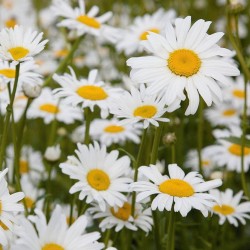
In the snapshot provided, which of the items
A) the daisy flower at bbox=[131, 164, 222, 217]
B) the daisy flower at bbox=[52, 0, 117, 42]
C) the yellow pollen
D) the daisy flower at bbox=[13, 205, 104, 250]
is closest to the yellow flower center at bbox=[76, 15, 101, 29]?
the daisy flower at bbox=[52, 0, 117, 42]

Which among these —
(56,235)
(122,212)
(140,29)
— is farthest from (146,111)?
(140,29)

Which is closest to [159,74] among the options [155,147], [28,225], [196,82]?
[196,82]

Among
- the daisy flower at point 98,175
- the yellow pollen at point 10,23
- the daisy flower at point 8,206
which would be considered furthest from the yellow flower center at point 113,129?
the yellow pollen at point 10,23

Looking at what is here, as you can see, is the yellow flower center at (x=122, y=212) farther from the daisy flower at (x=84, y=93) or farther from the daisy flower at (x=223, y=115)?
the daisy flower at (x=223, y=115)

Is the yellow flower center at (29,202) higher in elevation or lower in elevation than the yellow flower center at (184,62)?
lower

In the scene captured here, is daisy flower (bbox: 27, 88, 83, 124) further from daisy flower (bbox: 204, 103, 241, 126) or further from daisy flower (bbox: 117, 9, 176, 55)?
daisy flower (bbox: 204, 103, 241, 126)

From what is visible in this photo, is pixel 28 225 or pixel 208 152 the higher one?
pixel 208 152

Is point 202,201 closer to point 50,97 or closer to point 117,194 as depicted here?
point 117,194
